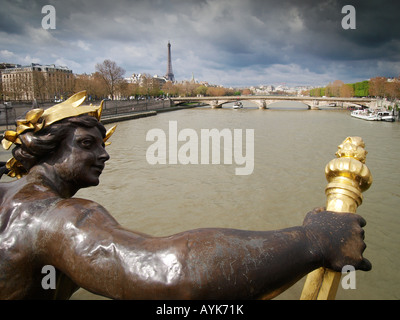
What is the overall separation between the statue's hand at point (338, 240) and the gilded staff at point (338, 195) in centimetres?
19

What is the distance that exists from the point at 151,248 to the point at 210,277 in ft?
0.50

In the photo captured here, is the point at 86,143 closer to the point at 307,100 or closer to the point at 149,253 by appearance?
the point at 149,253

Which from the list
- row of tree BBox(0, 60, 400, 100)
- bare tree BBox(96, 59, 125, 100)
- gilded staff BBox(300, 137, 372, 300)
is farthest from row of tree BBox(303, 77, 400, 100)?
gilded staff BBox(300, 137, 372, 300)

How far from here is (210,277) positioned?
683 millimetres

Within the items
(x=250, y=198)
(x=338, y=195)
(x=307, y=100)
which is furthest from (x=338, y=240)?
(x=307, y=100)

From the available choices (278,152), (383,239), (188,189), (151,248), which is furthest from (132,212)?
(278,152)

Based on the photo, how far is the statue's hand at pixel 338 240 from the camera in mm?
819

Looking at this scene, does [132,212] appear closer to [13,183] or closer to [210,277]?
[13,183]

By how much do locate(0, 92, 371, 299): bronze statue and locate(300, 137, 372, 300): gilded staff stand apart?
18 cm

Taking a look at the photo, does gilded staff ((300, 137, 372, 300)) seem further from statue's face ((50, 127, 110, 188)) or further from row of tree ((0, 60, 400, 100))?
row of tree ((0, 60, 400, 100))

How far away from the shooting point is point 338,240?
32.9 inches

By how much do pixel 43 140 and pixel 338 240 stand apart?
1.03m
